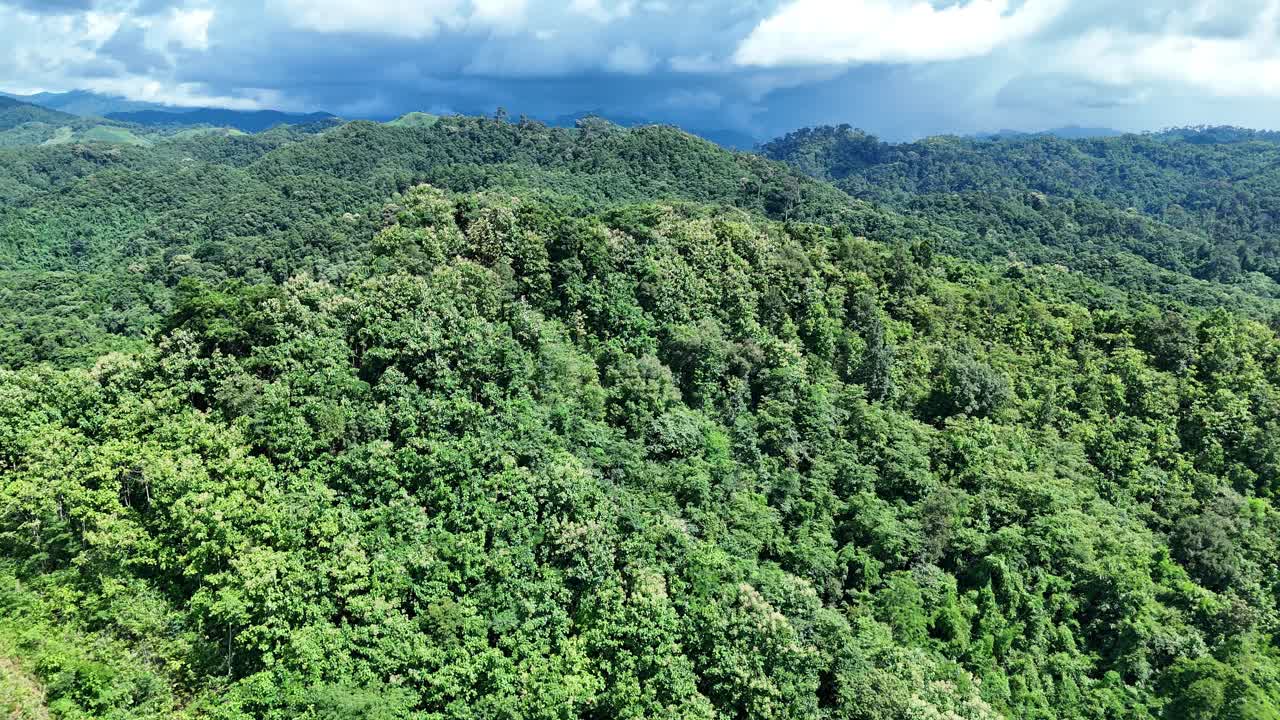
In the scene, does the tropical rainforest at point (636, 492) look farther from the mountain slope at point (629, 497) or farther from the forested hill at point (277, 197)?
the forested hill at point (277, 197)

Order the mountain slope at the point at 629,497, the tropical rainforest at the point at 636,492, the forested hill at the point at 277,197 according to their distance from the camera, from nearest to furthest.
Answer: the tropical rainforest at the point at 636,492 < the mountain slope at the point at 629,497 < the forested hill at the point at 277,197

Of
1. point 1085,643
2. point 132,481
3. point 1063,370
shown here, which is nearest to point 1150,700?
point 1085,643

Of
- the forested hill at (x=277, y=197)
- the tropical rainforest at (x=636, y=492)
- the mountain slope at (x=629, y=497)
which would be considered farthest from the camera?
the forested hill at (x=277, y=197)

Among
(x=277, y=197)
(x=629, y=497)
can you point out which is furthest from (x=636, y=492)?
(x=277, y=197)

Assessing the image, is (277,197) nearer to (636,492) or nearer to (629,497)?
(636,492)

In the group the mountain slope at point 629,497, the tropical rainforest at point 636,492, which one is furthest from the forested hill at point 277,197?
the mountain slope at point 629,497

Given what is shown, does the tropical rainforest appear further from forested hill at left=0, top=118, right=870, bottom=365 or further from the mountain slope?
forested hill at left=0, top=118, right=870, bottom=365

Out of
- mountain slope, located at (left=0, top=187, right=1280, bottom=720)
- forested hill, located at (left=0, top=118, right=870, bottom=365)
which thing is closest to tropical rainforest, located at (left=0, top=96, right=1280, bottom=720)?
mountain slope, located at (left=0, top=187, right=1280, bottom=720)

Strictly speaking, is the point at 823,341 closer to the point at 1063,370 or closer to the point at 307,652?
the point at 1063,370
